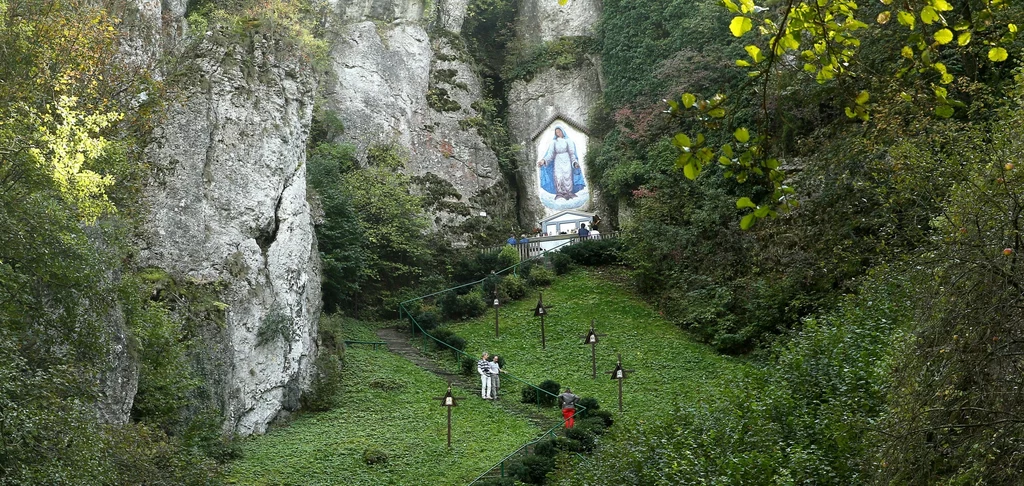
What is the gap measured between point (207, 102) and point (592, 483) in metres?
12.1

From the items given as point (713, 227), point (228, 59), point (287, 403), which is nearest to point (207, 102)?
point (228, 59)

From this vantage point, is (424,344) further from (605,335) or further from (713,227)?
(713,227)

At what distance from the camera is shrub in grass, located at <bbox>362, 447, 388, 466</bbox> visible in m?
17.1

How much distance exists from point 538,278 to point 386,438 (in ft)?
33.4

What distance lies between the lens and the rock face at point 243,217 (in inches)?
749

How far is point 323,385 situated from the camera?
69.7 feet

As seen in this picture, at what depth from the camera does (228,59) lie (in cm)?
2114

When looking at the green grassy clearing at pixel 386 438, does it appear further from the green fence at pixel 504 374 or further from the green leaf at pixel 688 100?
the green leaf at pixel 688 100

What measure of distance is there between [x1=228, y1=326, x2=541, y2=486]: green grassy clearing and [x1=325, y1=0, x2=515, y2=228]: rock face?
427 inches

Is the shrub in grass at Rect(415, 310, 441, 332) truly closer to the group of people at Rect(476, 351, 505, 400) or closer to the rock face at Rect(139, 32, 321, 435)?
the rock face at Rect(139, 32, 321, 435)

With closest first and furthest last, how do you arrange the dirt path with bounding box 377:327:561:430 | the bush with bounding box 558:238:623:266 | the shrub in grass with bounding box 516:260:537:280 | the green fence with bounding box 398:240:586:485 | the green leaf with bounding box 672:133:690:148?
the green leaf with bounding box 672:133:690:148 → the green fence with bounding box 398:240:586:485 → the dirt path with bounding box 377:327:561:430 → the shrub in grass with bounding box 516:260:537:280 → the bush with bounding box 558:238:623:266

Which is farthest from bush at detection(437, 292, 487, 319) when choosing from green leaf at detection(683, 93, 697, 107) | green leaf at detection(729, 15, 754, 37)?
green leaf at detection(683, 93, 697, 107)

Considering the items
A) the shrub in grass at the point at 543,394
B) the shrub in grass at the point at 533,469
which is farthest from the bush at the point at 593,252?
the shrub in grass at the point at 533,469

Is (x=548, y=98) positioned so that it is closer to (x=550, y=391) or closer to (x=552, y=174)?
(x=552, y=174)
